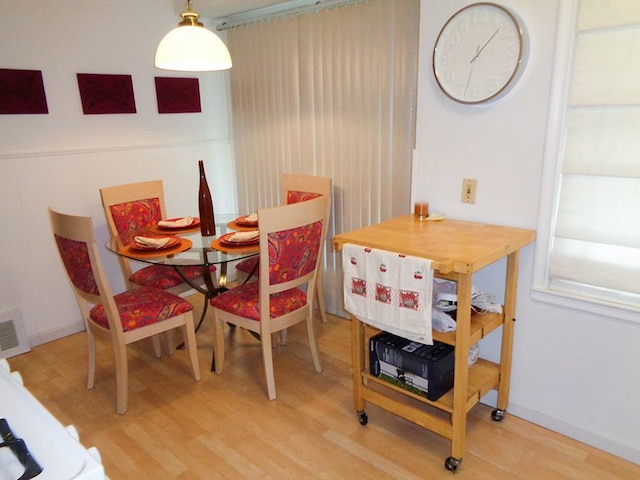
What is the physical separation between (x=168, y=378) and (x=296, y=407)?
83 centimetres

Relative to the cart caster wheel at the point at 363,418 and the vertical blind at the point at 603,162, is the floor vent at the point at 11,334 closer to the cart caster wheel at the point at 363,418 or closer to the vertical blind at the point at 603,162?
the cart caster wheel at the point at 363,418

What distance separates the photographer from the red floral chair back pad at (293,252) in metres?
2.30

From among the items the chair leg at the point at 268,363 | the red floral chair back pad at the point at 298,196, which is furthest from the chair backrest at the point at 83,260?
the red floral chair back pad at the point at 298,196

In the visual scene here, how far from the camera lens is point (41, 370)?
9.37 ft

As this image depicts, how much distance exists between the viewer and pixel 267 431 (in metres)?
2.24

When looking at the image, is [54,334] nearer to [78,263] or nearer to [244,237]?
[78,263]

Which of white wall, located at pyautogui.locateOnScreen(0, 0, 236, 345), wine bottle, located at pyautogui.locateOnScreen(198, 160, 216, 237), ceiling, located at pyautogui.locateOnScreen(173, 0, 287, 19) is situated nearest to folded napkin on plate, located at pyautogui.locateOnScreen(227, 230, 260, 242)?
wine bottle, located at pyautogui.locateOnScreen(198, 160, 216, 237)

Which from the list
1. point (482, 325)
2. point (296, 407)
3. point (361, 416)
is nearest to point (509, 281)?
point (482, 325)

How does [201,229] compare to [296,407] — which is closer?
[296,407]

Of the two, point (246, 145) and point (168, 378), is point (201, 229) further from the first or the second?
point (246, 145)

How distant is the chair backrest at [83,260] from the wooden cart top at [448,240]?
116cm

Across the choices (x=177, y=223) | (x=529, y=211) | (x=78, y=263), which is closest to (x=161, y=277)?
(x=177, y=223)

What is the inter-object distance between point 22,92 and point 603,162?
3.18 metres

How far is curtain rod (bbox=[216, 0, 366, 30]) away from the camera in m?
3.06
